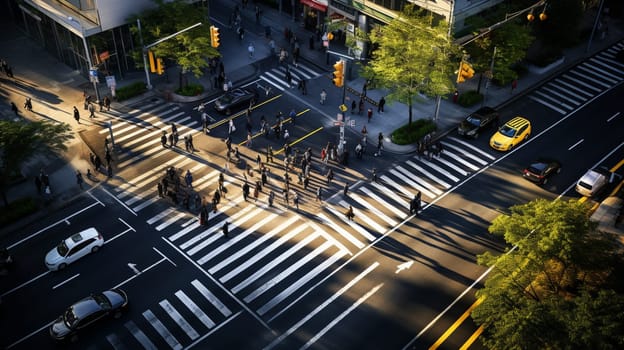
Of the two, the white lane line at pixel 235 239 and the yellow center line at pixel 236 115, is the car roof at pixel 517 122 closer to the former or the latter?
the yellow center line at pixel 236 115

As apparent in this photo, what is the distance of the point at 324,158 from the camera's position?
4688cm

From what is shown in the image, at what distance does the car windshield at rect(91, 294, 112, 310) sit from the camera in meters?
33.5

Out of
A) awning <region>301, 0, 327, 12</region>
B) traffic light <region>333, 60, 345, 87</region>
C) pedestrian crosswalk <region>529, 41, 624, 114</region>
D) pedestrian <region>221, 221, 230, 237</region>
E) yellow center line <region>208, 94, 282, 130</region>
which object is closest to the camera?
pedestrian <region>221, 221, 230, 237</region>

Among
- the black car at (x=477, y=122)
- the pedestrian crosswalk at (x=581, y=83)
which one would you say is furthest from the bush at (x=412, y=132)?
the pedestrian crosswalk at (x=581, y=83)

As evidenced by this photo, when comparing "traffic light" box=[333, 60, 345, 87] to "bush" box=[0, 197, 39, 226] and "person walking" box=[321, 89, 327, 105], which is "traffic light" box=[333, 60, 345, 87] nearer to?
"person walking" box=[321, 89, 327, 105]

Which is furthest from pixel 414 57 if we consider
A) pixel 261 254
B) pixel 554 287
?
pixel 554 287

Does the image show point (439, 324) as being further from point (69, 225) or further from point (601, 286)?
point (69, 225)

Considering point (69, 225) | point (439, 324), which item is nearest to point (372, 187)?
point (439, 324)

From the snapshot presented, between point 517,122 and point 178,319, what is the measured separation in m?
32.1

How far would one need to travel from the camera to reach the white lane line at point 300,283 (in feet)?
116

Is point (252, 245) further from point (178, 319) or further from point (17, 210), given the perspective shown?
point (17, 210)

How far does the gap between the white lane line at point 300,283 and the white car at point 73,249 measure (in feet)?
38.1

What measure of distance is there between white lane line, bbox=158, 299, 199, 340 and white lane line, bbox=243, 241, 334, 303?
363 cm

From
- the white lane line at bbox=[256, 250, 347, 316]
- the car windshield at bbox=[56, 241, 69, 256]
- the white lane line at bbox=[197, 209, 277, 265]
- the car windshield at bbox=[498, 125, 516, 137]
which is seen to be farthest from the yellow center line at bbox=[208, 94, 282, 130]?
the car windshield at bbox=[498, 125, 516, 137]
